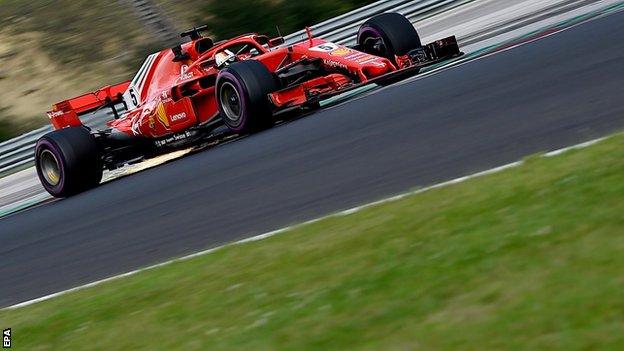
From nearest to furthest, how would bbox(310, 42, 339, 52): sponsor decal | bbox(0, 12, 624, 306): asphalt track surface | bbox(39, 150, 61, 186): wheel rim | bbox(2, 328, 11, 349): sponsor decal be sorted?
bbox(2, 328, 11, 349): sponsor decal < bbox(0, 12, 624, 306): asphalt track surface < bbox(310, 42, 339, 52): sponsor decal < bbox(39, 150, 61, 186): wheel rim

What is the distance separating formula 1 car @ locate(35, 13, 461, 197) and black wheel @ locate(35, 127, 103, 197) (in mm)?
12

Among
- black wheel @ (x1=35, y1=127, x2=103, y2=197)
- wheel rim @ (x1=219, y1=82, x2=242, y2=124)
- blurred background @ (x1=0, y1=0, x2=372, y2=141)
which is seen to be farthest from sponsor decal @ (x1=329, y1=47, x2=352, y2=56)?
blurred background @ (x1=0, y1=0, x2=372, y2=141)

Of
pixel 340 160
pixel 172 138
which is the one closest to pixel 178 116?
pixel 172 138

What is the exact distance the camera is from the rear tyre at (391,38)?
13.0 metres

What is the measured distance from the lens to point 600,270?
13.4 ft

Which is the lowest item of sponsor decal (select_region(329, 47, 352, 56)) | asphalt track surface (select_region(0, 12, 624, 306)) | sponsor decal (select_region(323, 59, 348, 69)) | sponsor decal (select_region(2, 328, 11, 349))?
asphalt track surface (select_region(0, 12, 624, 306))

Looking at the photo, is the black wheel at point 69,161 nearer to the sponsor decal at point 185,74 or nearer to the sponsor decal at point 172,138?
the sponsor decal at point 172,138

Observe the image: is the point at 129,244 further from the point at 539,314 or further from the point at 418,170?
the point at 539,314

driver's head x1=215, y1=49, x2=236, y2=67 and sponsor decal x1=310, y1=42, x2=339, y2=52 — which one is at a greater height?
driver's head x1=215, y1=49, x2=236, y2=67

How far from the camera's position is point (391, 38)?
511 inches

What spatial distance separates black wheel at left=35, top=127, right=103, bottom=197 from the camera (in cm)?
1307

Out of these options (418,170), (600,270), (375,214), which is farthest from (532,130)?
(600,270)

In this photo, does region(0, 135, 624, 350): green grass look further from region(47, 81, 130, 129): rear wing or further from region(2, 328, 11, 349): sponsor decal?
region(47, 81, 130, 129): rear wing

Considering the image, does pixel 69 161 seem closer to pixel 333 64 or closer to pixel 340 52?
pixel 333 64
